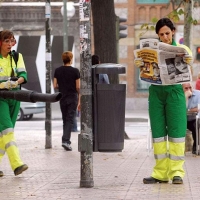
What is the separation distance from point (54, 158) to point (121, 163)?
1.57m

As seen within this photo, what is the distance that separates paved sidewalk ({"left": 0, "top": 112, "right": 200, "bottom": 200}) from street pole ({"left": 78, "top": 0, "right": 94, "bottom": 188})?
0.22 meters

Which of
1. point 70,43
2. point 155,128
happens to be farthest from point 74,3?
point 155,128

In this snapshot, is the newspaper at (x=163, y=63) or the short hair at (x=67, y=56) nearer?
the newspaper at (x=163, y=63)

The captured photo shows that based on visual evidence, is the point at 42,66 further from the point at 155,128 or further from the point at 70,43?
the point at 155,128

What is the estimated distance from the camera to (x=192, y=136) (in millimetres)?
16281

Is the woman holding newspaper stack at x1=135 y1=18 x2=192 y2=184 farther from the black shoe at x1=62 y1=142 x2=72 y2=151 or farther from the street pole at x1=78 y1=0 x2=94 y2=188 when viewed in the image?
the black shoe at x1=62 y1=142 x2=72 y2=151

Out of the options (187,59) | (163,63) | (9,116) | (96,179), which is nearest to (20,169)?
(9,116)

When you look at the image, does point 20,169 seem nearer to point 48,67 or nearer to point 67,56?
point 67,56

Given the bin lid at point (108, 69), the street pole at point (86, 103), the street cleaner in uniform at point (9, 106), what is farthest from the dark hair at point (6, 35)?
the bin lid at point (108, 69)

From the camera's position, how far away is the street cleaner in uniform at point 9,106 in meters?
11.2

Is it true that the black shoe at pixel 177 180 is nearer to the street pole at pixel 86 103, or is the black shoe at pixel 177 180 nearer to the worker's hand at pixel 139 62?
the street pole at pixel 86 103

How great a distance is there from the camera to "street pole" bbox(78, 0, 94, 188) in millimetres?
10031

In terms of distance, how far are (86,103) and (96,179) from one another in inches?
52.1

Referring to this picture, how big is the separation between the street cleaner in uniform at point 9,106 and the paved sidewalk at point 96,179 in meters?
0.25
